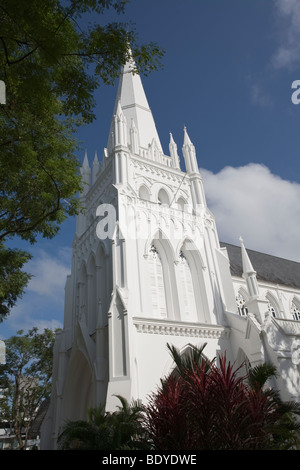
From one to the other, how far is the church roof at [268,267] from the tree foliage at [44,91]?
18.7 m

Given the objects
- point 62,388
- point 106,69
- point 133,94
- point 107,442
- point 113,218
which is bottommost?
point 107,442

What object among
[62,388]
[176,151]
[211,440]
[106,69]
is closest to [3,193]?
[106,69]

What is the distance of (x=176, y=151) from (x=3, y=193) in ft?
56.0

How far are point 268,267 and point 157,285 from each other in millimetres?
15793

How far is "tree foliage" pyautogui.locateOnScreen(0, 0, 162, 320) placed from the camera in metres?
6.73

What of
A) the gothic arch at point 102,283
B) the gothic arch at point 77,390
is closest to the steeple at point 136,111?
the gothic arch at point 102,283

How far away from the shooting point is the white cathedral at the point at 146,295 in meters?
15.0

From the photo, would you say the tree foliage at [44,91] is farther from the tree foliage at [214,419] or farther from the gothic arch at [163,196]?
the gothic arch at [163,196]

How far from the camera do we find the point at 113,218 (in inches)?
735

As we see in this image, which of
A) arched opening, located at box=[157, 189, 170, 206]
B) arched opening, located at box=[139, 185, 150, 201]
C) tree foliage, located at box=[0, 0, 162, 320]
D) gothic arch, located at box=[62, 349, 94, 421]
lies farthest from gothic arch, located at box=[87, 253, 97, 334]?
tree foliage, located at box=[0, 0, 162, 320]

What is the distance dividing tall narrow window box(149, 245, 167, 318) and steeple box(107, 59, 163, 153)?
29.3 ft

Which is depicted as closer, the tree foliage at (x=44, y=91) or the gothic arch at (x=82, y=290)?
the tree foliage at (x=44, y=91)

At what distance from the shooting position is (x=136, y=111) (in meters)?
26.9

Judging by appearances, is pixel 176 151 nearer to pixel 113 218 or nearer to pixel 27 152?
pixel 113 218
